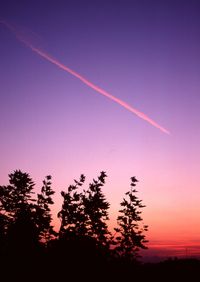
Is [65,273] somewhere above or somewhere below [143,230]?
below

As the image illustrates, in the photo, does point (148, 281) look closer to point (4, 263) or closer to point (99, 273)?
point (99, 273)

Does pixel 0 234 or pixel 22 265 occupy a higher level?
pixel 0 234

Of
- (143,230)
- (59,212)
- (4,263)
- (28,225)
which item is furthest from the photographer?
(143,230)

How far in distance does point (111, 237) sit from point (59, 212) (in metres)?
8.62

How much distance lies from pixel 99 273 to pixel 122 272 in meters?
3.97

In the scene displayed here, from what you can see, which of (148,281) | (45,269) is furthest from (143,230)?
(45,269)

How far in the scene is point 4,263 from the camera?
115 ft

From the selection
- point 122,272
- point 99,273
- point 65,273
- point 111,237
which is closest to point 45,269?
point 65,273

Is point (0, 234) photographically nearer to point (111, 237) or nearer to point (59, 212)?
point (59, 212)

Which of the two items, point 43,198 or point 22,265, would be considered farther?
point 43,198

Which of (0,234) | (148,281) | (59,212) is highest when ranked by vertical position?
(59,212)

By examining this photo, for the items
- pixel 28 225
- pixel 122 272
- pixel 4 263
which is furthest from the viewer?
pixel 28 225

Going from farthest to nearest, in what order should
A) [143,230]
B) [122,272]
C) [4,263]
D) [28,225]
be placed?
[143,230] < [28,225] < [122,272] < [4,263]

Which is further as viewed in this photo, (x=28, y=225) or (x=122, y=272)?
(x=28, y=225)
